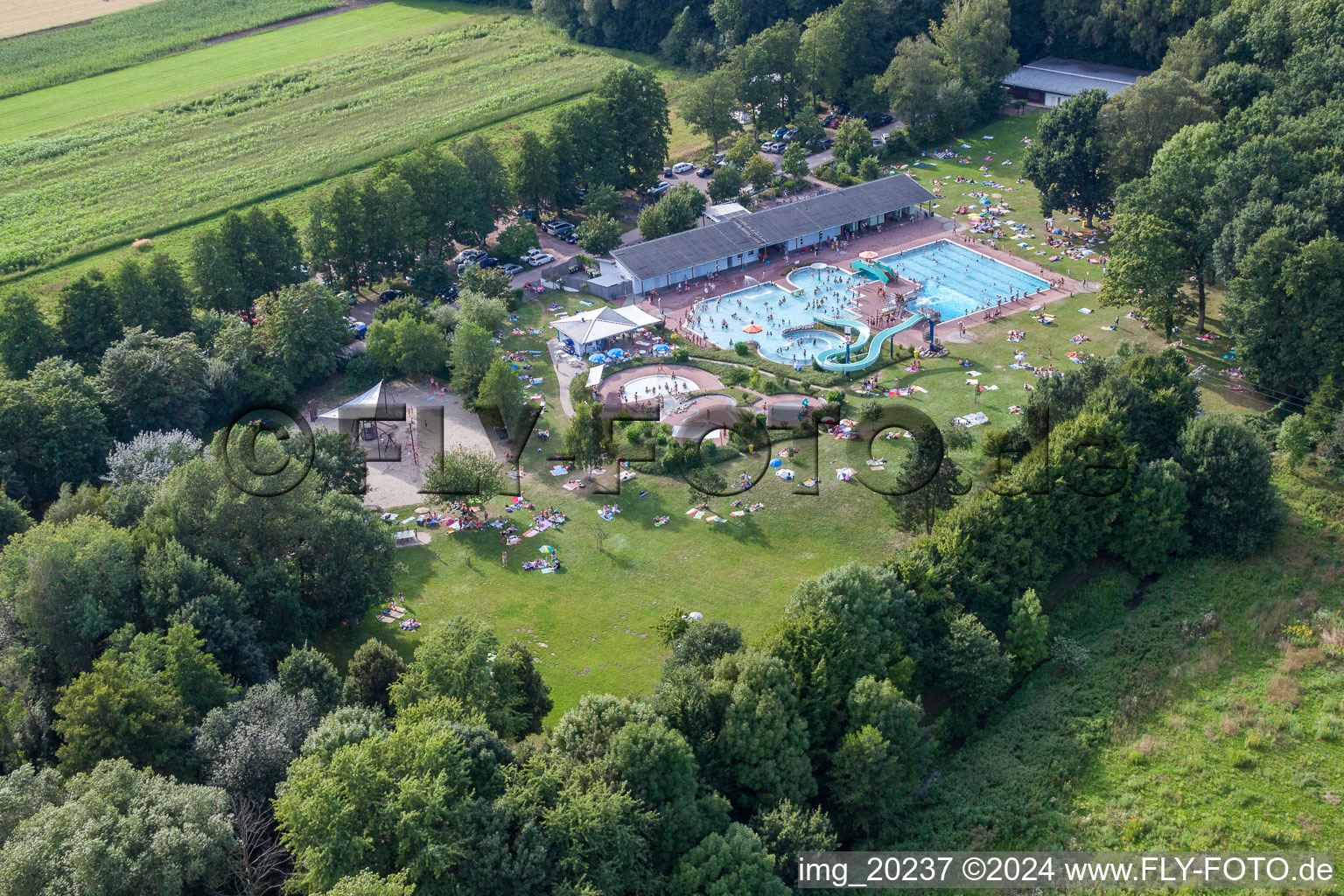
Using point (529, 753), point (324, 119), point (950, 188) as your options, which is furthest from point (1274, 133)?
point (324, 119)

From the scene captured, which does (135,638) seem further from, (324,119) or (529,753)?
(324,119)

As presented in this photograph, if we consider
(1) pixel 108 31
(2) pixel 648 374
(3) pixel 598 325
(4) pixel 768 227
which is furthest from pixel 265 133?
(2) pixel 648 374

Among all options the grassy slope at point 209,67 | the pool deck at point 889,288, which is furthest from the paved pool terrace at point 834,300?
the grassy slope at point 209,67

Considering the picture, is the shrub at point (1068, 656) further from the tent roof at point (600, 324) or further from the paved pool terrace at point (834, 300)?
the tent roof at point (600, 324)

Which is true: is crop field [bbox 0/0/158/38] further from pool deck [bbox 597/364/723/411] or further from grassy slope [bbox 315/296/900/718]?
grassy slope [bbox 315/296/900/718]

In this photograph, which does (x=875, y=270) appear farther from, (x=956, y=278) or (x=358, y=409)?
(x=358, y=409)

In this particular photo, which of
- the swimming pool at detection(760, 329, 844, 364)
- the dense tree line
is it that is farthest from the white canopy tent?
the dense tree line
